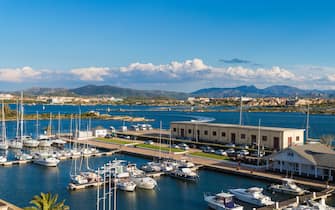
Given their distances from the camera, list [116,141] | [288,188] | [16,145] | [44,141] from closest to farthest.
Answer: [288,188]
[16,145]
[44,141]
[116,141]

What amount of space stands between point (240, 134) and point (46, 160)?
1003 inches

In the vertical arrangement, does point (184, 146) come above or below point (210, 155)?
above

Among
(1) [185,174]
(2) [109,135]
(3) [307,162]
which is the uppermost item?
(3) [307,162]

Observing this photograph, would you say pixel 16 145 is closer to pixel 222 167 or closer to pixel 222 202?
pixel 222 167

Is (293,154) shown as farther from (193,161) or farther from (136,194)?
(136,194)

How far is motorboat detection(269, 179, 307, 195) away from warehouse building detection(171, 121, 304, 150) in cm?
1550

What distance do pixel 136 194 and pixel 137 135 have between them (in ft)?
116

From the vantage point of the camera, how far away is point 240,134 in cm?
5478

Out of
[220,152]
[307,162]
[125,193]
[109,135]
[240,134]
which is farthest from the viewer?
[109,135]

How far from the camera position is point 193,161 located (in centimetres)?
4616

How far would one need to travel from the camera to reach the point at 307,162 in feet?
121

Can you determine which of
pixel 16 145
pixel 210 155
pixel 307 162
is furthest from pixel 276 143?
pixel 16 145

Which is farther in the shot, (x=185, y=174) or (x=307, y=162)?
(x=185, y=174)

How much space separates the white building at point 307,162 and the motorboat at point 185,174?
7916 millimetres
